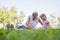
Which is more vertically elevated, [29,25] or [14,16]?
[29,25]

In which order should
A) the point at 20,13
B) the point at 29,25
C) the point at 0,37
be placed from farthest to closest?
the point at 20,13 < the point at 29,25 < the point at 0,37

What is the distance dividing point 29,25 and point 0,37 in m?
3.23

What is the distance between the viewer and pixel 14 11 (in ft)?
89.7

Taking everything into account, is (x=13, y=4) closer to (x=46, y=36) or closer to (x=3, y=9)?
(x=3, y=9)

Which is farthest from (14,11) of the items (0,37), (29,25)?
(0,37)

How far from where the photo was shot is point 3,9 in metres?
26.5

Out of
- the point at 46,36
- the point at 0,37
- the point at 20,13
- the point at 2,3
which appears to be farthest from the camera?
the point at 20,13

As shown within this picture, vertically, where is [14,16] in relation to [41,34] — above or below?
below

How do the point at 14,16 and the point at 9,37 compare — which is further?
the point at 14,16

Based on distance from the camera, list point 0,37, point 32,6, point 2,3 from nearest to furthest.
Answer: point 0,37 → point 2,3 → point 32,6

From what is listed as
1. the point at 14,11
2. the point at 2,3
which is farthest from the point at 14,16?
the point at 2,3

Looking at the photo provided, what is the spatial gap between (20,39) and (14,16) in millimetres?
26042

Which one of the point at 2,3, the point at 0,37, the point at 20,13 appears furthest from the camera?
the point at 20,13

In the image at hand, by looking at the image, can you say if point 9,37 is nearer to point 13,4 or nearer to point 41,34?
point 41,34
